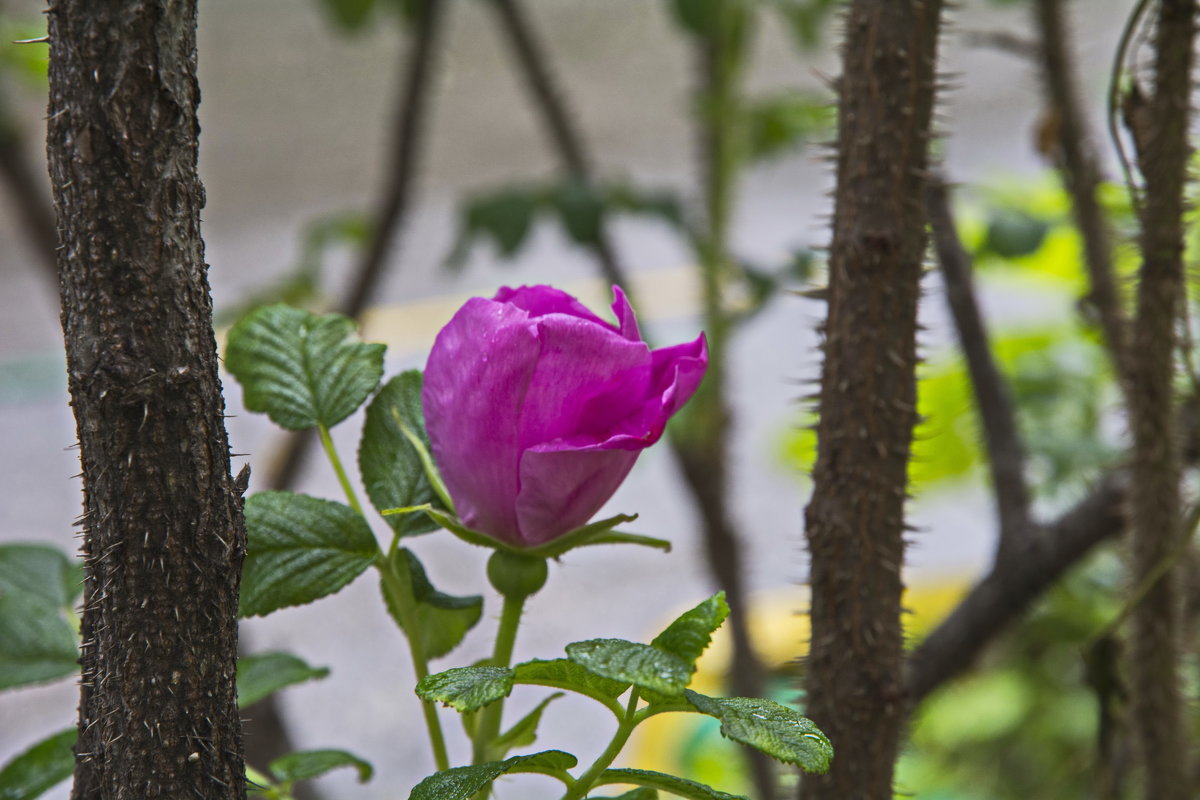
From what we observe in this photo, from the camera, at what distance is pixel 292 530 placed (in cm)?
31

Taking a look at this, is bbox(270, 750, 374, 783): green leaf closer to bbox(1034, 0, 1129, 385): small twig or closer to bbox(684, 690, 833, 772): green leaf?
bbox(684, 690, 833, 772): green leaf

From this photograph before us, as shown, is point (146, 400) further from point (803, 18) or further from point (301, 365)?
point (803, 18)

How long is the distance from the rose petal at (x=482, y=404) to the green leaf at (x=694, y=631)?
2.6 inches

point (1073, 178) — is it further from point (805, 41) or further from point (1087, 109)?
point (805, 41)

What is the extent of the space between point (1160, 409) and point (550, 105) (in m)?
0.64

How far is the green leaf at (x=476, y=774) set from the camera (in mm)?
240

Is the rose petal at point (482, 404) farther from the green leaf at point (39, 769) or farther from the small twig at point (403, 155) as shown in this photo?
the small twig at point (403, 155)

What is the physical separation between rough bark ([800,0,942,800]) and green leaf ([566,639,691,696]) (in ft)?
0.44

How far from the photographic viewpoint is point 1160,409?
0.45 metres

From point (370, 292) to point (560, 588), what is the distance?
143cm

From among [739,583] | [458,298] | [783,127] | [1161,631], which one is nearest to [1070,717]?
[739,583]

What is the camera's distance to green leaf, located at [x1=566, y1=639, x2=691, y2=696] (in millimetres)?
218

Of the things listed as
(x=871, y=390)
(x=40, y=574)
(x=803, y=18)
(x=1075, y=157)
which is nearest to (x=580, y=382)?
(x=871, y=390)

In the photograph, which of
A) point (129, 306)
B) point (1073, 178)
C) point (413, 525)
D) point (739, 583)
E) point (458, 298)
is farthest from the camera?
point (458, 298)
